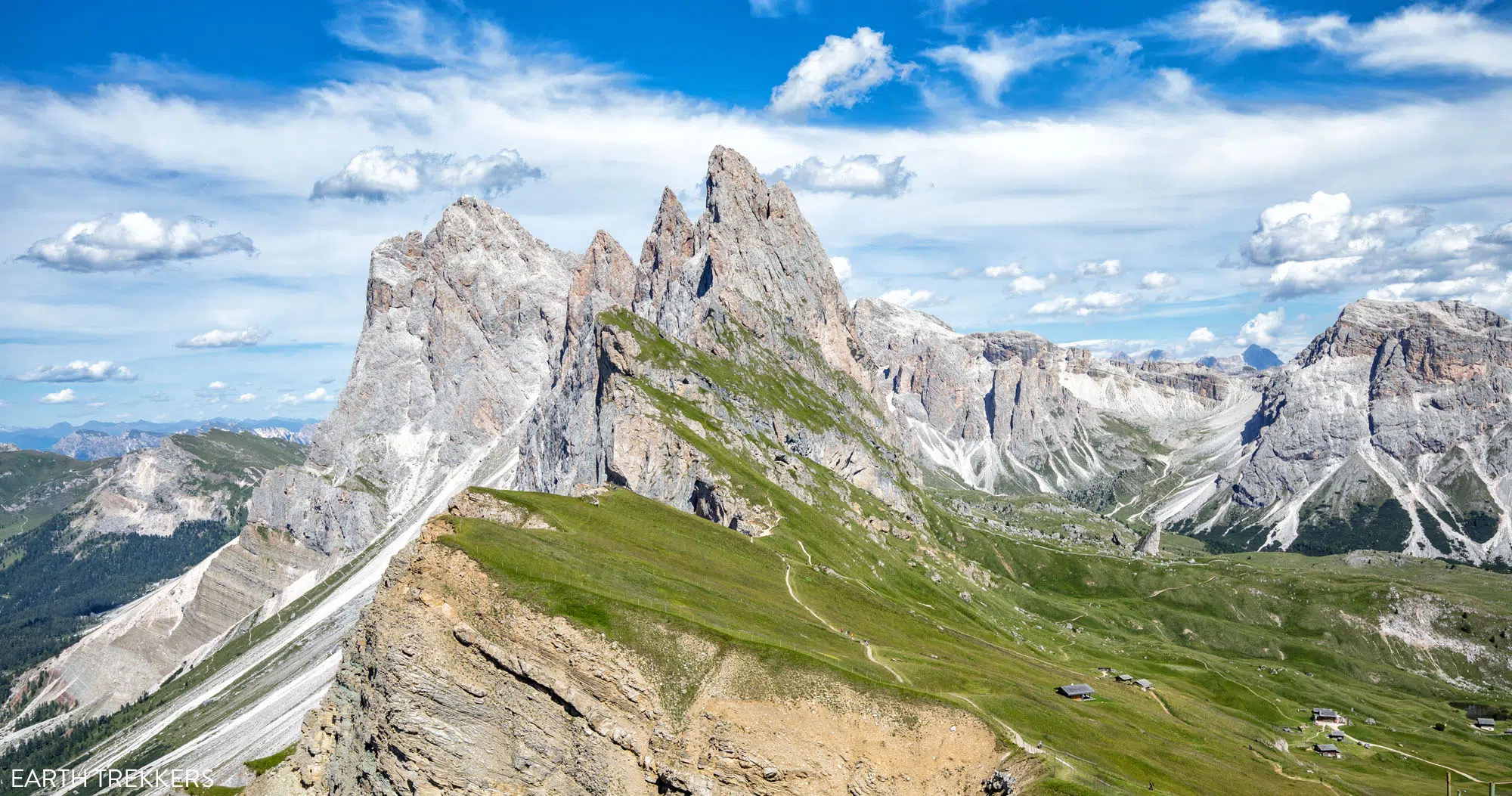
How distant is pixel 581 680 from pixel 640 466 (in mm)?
107428

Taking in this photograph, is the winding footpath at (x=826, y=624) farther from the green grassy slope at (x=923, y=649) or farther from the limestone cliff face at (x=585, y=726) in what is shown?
the limestone cliff face at (x=585, y=726)

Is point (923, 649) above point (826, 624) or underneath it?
underneath

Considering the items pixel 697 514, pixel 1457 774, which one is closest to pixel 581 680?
pixel 697 514

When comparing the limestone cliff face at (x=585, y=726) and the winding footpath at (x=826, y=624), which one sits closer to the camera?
the limestone cliff face at (x=585, y=726)

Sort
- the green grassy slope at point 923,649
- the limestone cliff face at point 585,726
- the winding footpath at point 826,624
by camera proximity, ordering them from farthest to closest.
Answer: the winding footpath at point 826,624 → the green grassy slope at point 923,649 → the limestone cliff face at point 585,726

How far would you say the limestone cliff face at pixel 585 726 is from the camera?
201 ft

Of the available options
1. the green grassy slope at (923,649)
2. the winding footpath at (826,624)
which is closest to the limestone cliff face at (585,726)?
the green grassy slope at (923,649)

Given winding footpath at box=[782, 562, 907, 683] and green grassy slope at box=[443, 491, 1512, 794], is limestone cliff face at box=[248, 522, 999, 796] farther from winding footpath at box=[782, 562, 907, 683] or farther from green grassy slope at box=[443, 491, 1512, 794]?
winding footpath at box=[782, 562, 907, 683]

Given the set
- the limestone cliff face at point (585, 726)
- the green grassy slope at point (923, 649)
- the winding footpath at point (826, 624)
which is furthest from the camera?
the winding footpath at point (826, 624)

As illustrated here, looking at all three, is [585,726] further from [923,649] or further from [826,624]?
[923,649]

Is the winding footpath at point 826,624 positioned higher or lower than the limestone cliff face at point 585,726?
lower

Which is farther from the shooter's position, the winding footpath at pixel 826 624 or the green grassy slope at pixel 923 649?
the winding footpath at pixel 826 624

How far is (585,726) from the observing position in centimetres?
6266

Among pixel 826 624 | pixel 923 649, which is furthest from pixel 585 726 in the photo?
pixel 923 649
